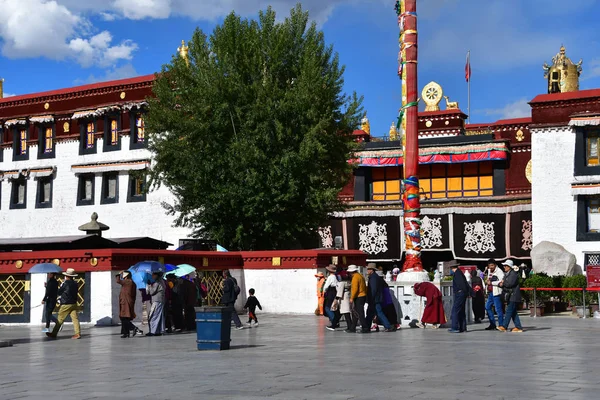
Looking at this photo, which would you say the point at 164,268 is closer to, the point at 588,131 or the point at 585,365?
the point at 585,365

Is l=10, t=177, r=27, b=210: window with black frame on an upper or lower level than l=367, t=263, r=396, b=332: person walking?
upper

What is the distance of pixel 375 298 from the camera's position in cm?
2225

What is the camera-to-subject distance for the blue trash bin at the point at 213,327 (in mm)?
→ 17406

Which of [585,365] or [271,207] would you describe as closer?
[585,365]

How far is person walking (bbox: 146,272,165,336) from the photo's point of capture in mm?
22297

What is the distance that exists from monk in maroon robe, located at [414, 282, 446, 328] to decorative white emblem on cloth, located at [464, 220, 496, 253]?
20.0 meters

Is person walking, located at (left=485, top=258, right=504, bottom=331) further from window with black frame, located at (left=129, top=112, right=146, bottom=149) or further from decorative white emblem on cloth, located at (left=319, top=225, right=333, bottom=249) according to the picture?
window with black frame, located at (left=129, top=112, right=146, bottom=149)

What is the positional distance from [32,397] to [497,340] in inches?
451

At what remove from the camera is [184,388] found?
11734 mm

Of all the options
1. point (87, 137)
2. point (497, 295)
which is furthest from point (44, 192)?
point (497, 295)

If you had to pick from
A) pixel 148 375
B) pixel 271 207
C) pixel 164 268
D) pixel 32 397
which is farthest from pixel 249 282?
pixel 32 397

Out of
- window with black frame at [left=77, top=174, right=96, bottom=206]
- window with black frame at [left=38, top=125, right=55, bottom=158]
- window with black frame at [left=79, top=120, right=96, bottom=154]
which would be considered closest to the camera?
window with black frame at [left=77, top=174, right=96, bottom=206]

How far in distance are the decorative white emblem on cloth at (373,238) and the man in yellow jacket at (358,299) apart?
23.8 m

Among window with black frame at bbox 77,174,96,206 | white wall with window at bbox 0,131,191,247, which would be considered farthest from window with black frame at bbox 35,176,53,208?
window with black frame at bbox 77,174,96,206
